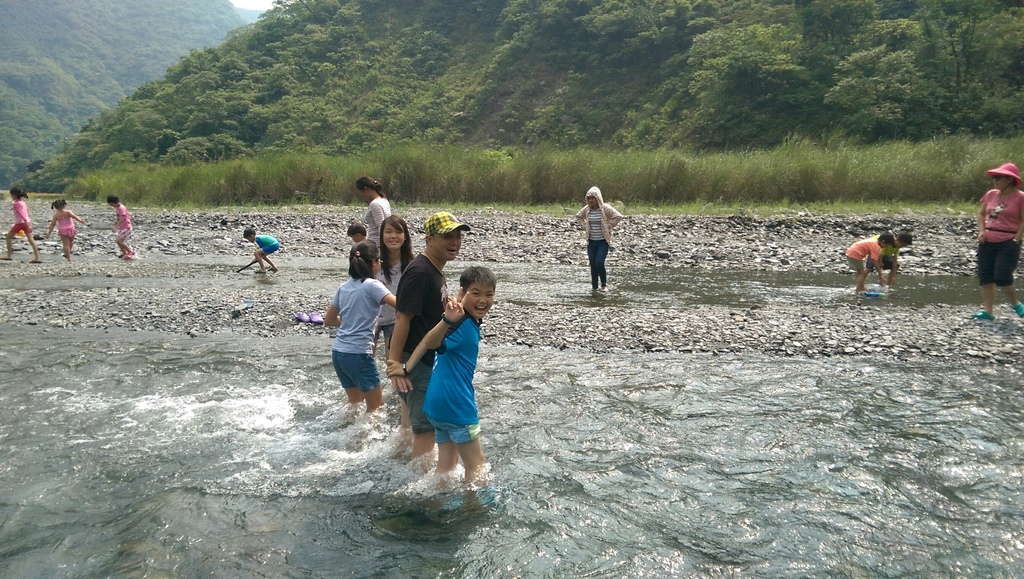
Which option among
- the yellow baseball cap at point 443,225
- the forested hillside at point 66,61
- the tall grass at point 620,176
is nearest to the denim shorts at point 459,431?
the yellow baseball cap at point 443,225

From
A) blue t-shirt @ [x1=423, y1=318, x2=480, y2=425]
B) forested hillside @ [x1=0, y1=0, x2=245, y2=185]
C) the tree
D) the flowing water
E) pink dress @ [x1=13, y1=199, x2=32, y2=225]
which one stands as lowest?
the flowing water

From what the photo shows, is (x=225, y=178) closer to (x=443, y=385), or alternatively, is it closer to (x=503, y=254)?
(x=503, y=254)

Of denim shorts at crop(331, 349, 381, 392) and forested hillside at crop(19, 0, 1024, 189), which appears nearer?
denim shorts at crop(331, 349, 381, 392)

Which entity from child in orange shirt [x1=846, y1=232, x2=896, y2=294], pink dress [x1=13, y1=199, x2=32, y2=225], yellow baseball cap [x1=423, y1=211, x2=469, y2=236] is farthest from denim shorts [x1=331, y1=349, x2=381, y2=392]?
pink dress [x1=13, y1=199, x2=32, y2=225]

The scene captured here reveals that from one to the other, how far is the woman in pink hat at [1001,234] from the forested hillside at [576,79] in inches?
831

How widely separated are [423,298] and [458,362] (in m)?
0.49

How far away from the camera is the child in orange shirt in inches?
461

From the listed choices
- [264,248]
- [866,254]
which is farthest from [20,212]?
[866,254]

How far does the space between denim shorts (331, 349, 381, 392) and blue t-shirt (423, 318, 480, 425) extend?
61.0 inches

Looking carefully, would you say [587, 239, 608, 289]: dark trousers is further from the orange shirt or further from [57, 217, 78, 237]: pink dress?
[57, 217, 78, 237]: pink dress

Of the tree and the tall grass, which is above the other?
the tree

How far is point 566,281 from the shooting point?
13695 mm

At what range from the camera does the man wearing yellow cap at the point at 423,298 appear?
4.55m

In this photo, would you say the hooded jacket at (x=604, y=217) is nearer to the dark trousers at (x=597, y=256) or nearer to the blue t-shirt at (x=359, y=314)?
the dark trousers at (x=597, y=256)
